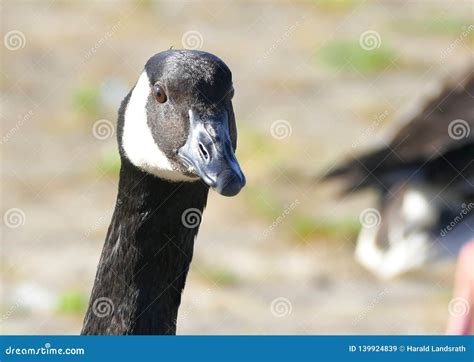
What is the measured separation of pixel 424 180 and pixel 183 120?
2063 millimetres

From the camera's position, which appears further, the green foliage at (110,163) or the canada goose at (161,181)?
the green foliage at (110,163)

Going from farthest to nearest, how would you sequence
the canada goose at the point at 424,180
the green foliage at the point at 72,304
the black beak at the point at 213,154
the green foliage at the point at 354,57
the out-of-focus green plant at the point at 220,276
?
the green foliage at the point at 354,57 < the out-of-focus green plant at the point at 220,276 < the green foliage at the point at 72,304 < the canada goose at the point at 424,180 < the black beak at the point at 213,154

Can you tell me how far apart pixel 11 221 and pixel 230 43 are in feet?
10.7

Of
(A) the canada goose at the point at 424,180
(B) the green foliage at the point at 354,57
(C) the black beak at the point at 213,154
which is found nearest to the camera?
(C) the black beak at the point at 213,154

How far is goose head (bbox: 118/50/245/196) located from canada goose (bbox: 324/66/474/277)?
1.77 meters

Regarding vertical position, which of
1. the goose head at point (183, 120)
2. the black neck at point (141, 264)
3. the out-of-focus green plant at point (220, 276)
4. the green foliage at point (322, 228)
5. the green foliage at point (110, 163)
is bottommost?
the black neck at point (141, 264)

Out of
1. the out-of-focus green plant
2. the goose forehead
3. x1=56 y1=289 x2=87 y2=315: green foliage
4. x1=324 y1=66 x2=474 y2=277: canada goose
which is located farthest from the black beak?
the out-of-focus green plant

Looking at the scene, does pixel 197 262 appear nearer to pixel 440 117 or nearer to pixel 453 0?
pixel 440 117

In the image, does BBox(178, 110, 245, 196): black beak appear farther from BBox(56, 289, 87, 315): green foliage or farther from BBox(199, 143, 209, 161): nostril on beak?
BBox(56, 289, 87, 315): green foliage

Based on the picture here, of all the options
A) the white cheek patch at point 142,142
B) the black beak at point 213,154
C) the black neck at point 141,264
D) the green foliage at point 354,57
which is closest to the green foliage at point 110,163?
the green foliage at point 354,57

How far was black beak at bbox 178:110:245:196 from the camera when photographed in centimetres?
346

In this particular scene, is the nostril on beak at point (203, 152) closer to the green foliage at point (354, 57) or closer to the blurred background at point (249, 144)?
the blurred background at point (249, 144)

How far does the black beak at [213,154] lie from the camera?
11.3ft
